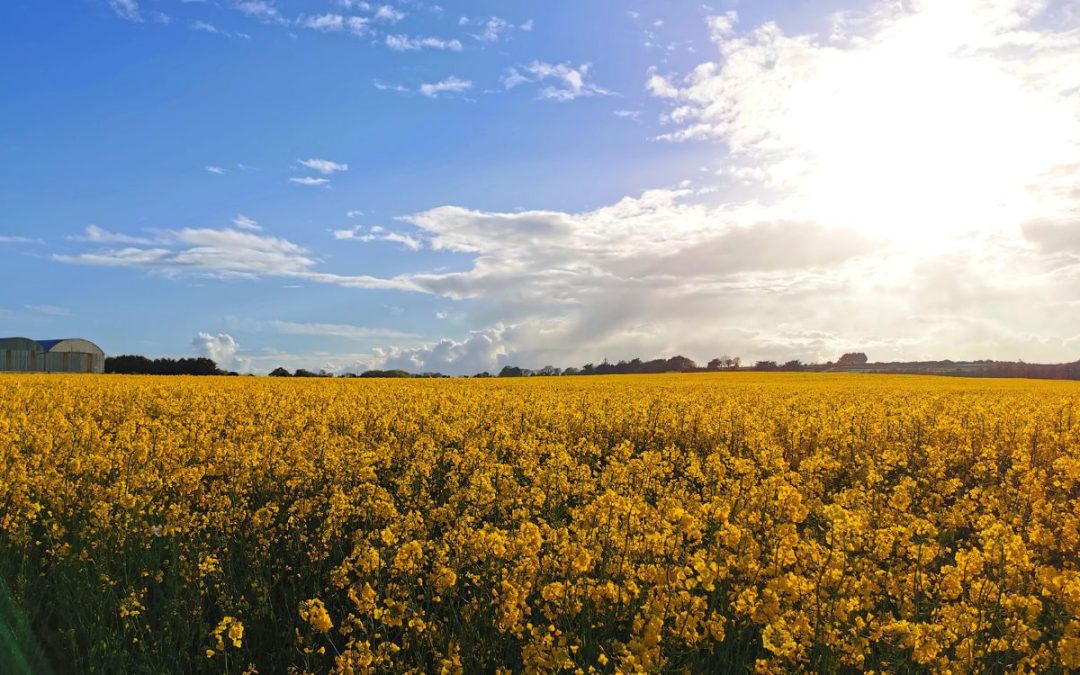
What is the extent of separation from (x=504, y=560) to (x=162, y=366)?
184 feet

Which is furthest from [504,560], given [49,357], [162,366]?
[49,357]

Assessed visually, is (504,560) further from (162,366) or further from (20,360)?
(20,360)

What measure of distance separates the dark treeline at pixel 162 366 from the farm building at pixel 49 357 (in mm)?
3242

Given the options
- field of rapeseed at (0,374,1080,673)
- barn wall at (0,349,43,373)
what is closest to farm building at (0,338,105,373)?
barn wall at (0,349,43,373)

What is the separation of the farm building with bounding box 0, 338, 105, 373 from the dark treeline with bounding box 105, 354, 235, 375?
3242 mm

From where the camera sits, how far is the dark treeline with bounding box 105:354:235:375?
2093 inches

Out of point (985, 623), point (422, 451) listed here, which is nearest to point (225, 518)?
point (422, 451)

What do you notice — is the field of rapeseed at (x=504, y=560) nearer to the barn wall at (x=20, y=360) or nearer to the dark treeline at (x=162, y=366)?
the dark treeline at (x=162, y=366)

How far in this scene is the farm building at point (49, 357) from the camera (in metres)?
59.2

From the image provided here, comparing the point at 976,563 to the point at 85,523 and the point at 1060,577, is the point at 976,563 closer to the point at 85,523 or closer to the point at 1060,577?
the point at 1060,577

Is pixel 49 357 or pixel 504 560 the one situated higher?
pixel 49 357

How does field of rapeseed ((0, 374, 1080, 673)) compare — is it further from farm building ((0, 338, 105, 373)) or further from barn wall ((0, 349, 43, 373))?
barn wall ((0, 349, 43, 373))

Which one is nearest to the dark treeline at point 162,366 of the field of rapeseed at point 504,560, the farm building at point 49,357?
the farm building at point 49,357

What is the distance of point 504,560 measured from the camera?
539 cm
